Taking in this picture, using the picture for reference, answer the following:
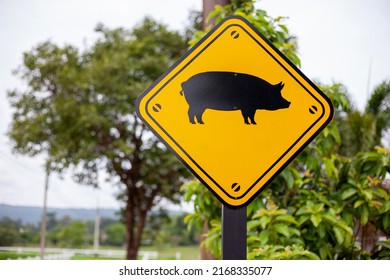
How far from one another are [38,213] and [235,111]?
988 cm

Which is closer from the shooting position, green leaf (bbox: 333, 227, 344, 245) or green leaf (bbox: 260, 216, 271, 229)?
green leaf (bbox: 260, 216, 271, 229)

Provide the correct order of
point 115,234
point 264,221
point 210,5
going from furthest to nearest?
point 115,234
point 210,5
point 264,221

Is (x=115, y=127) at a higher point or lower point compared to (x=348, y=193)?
higher

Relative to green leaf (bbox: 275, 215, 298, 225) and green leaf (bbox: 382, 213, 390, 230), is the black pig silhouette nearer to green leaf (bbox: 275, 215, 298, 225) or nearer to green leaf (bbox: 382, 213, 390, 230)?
green leaf (bbox: 275, 215, 298, 225)

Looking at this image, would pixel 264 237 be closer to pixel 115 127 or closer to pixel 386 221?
pixel 386 221

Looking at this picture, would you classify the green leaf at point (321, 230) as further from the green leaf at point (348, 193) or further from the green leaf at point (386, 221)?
the green leaf at point (386, 221)

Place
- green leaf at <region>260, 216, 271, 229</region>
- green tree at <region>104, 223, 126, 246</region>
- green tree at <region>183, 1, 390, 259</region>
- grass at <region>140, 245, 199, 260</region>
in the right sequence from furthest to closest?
green tree at <region>104, 223, 126, 246</region>
green tree at <region>183, 1, 390, 259</region>
green leaf at <region>260, 216, 271, 229</region>
grass at <region>140, 245, 199, 260</region>

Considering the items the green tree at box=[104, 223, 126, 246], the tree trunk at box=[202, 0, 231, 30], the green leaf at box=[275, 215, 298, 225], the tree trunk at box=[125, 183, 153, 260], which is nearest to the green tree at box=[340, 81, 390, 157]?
the tree trunk at box=[202, 0, 231, 30]

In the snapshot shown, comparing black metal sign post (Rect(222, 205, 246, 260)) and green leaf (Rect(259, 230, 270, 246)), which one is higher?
green leaf (Rect(259, 230, 270, 246))

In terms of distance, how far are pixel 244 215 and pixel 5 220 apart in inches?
310

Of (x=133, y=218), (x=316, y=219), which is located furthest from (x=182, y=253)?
(x=316, y=219)

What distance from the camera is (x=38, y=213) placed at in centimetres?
1073

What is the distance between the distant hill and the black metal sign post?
5.80 meters

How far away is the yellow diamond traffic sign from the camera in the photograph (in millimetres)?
1513
